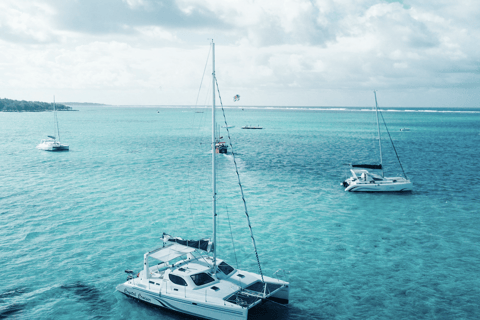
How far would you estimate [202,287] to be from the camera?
2084 centimetres

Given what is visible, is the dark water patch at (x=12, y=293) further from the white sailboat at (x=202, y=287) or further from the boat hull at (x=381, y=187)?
the boat hull at (x=381, y=187)

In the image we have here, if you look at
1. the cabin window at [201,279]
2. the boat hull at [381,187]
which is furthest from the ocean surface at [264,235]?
the cabin window at [201,279]

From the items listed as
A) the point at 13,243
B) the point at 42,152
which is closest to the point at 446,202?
the point at 13,243

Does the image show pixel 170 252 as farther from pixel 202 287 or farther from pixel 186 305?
pixel 186 305

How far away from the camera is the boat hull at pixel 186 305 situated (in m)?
19.0

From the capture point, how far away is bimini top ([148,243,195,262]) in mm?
22750

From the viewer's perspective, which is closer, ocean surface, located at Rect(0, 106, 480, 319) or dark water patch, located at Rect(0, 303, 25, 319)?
dark water patch, located at Rect(0, 303, 25, 319)

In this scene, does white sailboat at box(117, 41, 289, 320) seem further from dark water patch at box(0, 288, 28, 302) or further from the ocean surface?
dark water patch at box(0, 288, 28, 302)

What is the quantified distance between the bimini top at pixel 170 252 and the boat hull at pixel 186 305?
2.11 m

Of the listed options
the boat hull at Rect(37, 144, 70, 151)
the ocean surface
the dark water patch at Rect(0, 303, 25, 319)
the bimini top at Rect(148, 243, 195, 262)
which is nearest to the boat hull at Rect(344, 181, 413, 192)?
the ocean surface

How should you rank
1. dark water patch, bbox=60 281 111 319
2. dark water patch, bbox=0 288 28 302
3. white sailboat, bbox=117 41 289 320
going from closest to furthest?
white sailboat, bbox=117 41 289 320, dark water patch, bbox=60 281 111 319, dark water patch, bbox=0 288 28 302

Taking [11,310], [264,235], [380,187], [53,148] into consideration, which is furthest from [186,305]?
[53,148]

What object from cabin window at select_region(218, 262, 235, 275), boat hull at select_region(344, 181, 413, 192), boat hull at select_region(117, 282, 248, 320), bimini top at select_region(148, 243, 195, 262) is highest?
bimini top at select_region(148, 243, 195, 262)

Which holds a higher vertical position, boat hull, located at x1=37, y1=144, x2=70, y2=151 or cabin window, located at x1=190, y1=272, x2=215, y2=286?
boat hull, located at x1=37, y1=144, x2=70, y2=151
